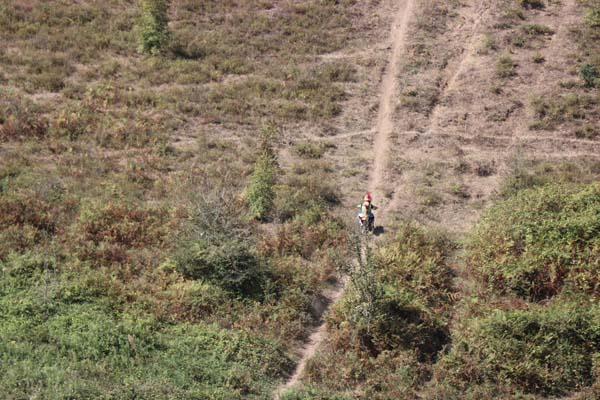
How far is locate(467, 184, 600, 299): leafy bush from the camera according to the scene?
18219mm

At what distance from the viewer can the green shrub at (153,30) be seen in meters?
28.6

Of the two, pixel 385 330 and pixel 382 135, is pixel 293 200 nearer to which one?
pixel 382 135

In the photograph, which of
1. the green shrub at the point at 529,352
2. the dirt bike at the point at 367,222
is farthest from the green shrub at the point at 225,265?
the green shrub at the point at 529,352

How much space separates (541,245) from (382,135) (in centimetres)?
783

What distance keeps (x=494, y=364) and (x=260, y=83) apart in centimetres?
1445

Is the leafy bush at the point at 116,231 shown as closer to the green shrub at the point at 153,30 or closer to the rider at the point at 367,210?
the rider at the point at 367,210

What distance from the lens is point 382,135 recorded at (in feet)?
83.2

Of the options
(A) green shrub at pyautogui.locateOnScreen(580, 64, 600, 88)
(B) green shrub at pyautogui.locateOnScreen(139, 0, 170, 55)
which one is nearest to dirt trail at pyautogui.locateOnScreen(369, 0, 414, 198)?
(A) green shrub at pyautogui.locateOnScreen(580, 64, 600, 88)

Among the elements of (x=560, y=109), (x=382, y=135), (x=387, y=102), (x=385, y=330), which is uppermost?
(x=387, y=102)

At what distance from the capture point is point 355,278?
1705 centimetres

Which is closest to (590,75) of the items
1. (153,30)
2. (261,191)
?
(261,191)

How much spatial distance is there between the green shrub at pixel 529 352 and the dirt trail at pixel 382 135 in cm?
277

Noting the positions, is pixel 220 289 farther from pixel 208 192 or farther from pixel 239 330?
pixel 208 192

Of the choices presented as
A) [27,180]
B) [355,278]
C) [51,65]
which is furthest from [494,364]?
[51,65]
